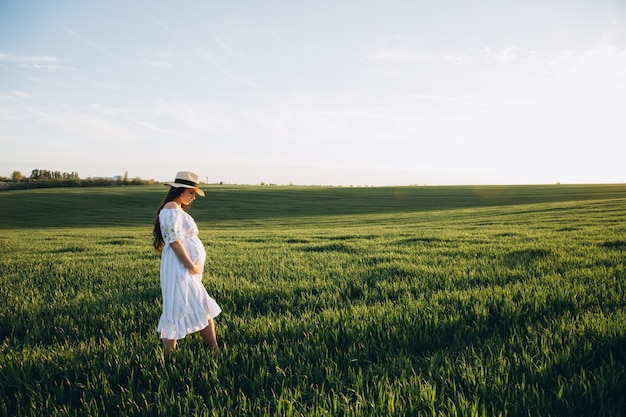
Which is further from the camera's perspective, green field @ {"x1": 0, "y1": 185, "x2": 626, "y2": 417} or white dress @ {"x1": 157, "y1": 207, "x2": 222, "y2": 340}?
white dress @ {"x1": 157, "y1": 207, "x2": 222, "y2": 340}

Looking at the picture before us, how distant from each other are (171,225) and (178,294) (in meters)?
0.74

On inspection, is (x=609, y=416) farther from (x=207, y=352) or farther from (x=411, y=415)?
(x=207, y=352)

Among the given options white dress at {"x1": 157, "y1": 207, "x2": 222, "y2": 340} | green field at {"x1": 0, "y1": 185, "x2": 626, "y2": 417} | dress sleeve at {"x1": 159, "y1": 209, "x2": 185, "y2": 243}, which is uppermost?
dress sleeve at {"x1": 159, "y1": 209, "x2": 185, "y2": 243}

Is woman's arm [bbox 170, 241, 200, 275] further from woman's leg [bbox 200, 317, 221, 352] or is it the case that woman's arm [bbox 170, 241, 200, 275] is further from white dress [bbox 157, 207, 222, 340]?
woman's leg [bbox 200, 317, 221, 352]

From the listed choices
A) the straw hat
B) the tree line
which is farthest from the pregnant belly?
the tree line

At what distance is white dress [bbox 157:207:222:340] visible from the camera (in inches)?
142

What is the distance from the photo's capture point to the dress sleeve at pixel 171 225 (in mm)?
3629

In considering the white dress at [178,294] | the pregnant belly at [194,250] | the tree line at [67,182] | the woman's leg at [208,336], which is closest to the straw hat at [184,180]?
the white dress at [178,294]

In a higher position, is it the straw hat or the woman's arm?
the straw hat

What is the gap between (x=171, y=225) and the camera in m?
3.62

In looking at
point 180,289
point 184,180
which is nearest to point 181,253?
point 180,289

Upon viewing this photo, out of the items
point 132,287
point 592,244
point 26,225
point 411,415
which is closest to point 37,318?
point 132,287

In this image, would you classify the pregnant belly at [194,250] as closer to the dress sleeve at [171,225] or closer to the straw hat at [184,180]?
the dress sleeve at [171,225]

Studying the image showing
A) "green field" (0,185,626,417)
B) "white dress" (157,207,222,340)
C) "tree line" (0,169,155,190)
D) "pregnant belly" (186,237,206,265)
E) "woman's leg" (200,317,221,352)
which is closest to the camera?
"green field" (0,185,626,417)
